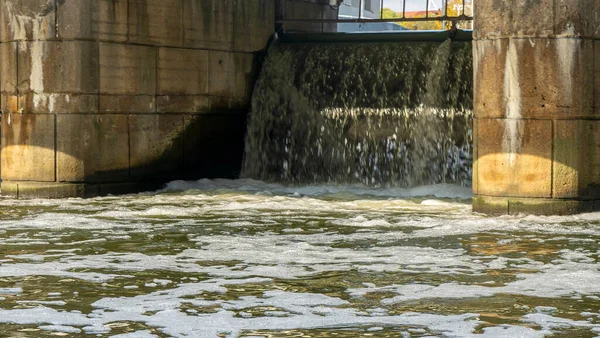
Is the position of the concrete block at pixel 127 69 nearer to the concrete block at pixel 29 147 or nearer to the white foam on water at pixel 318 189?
the concrete block at pixel 29 147

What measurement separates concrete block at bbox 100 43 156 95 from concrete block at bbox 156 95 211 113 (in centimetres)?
24

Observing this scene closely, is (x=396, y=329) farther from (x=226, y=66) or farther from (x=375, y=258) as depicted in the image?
(x=226, y=66)

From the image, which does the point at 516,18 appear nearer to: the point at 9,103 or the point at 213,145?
the point at 213,145

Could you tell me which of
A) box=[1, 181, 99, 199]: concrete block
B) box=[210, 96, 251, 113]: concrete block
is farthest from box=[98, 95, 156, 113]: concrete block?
box=[210, 96, 251, 113]: concrete block

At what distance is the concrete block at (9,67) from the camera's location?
1566 centimetres

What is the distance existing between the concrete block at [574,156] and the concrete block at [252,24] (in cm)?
697

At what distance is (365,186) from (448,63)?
2102 mm

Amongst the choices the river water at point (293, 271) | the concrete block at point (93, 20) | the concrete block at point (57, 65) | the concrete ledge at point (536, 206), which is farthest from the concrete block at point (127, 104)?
the concrete ledge at point (536, 206)

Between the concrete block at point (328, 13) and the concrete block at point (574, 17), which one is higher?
the concrete block at point (328, 13)

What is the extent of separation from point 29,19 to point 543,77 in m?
6.55

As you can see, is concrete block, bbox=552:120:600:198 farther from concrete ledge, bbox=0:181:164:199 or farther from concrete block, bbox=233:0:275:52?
concrete block, bbox=233:0:275:52

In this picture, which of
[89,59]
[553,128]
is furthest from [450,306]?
[89,59]

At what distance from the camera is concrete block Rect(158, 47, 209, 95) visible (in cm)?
1692

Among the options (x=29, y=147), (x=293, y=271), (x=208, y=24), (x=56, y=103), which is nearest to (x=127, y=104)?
(x=56, y=103)
